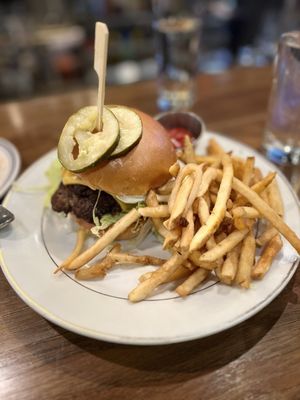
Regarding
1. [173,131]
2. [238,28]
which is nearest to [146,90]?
[173,131]

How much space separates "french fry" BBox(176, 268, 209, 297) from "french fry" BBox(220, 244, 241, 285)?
0.22 ft

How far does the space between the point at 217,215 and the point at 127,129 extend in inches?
19.1

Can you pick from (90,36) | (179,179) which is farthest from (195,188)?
(90,36)

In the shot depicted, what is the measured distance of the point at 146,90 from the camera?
9.72 feet

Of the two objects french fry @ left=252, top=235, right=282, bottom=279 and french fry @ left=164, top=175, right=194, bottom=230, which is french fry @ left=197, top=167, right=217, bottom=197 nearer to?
french fry @ left=164, top=175, right=194, bottom=230

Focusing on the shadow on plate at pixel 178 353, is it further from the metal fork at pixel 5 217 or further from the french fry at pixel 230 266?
the metal fork at pixel 5 217

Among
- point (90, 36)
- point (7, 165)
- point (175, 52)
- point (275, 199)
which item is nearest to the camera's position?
point (275, 199)

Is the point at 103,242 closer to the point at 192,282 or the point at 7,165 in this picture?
the point at 192,282

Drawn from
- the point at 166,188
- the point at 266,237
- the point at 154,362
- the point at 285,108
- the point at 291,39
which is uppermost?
the point at 291,39

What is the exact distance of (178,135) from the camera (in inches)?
78.3

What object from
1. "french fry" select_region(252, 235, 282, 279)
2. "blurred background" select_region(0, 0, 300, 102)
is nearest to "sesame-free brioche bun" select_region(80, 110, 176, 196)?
"french fry" select_region(252, 235, 282, 279)

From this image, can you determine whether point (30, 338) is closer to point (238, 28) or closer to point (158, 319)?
point (158, 319)

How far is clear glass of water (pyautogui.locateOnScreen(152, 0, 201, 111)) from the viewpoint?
261cm

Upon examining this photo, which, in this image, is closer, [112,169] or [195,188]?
[195,188]
